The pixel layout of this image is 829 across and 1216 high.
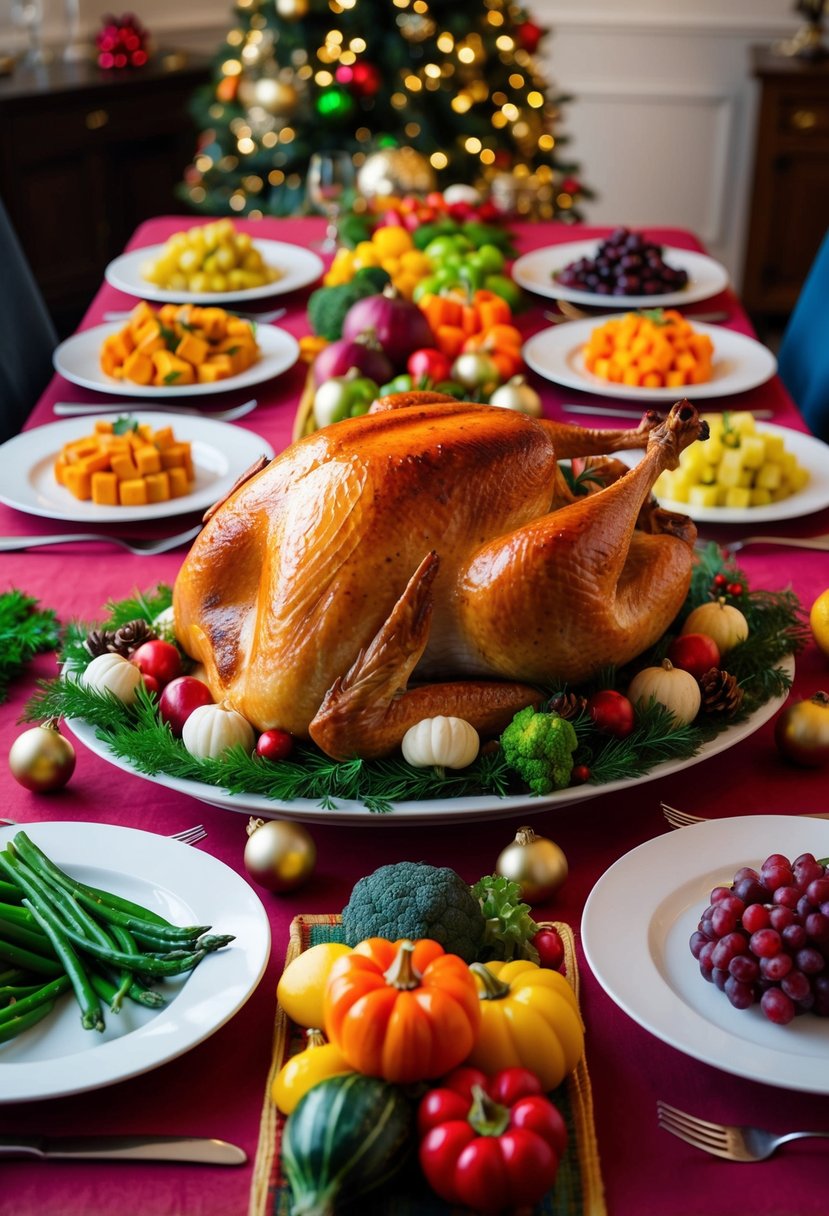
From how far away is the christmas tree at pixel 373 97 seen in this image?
5082 millimetres

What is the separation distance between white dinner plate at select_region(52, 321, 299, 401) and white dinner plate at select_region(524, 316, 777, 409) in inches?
20.5

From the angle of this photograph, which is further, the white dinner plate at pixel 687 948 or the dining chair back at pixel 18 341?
the dining chair back at pixel 18 341

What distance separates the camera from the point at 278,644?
1.38 m

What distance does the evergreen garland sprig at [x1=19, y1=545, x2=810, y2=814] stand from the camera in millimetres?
1339

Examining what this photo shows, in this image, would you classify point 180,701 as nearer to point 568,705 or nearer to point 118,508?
point 568,705

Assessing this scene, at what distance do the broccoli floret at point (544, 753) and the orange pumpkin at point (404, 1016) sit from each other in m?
0.37

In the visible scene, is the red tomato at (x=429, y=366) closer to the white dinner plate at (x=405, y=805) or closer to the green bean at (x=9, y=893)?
the white dinner plate at (x=405, y=805)

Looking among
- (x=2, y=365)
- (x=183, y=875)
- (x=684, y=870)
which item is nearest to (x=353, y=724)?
(x=183, y=875)

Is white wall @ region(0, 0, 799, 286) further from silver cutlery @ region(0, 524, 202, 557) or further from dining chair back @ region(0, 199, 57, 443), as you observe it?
silver cutlery @ region(0, 524, 202, 557)

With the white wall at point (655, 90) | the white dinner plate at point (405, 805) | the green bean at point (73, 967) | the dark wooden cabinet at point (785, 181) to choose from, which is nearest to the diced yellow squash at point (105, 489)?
the white dinner plate at point (405, 805)

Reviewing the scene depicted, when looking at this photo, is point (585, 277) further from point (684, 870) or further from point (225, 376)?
point (684, 870)

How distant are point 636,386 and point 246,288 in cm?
110

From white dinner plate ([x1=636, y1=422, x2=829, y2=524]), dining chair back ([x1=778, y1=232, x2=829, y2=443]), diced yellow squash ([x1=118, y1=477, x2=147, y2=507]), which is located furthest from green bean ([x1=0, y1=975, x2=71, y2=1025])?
dining chair back ([x1=778, y1=232, x2=829, y2=443])

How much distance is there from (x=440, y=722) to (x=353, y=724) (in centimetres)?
9
